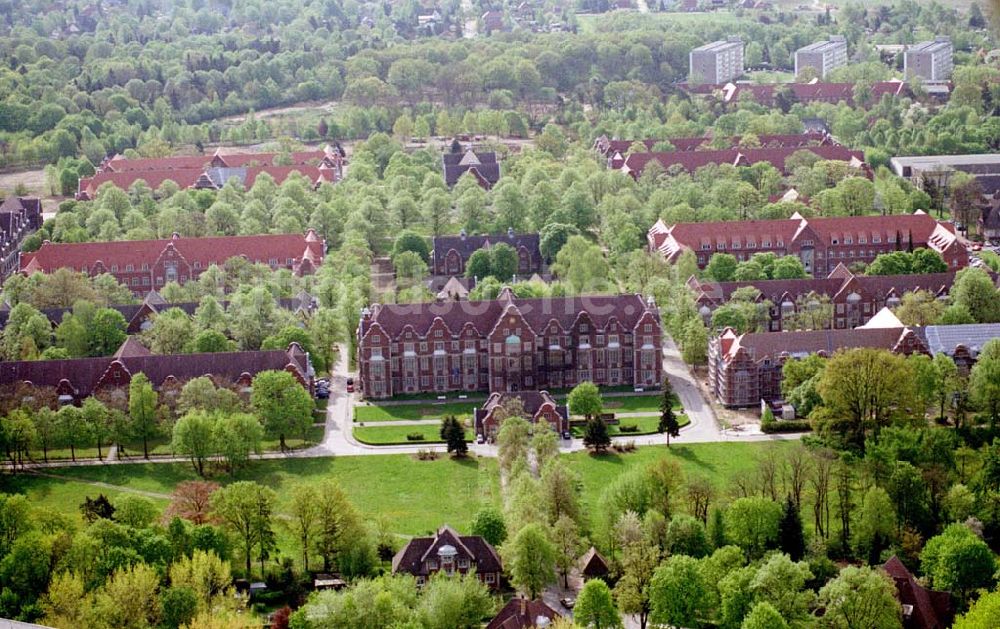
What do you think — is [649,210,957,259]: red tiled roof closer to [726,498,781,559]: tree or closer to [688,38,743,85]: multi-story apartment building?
[726,498,781,559]: tree

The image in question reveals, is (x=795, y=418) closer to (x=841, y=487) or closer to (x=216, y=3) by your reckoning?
(x=841, y=487)

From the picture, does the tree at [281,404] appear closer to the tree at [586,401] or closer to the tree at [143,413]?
the tree at [143,413]

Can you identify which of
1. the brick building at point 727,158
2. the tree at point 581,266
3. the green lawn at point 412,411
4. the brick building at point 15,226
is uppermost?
the brick building at point 727,158

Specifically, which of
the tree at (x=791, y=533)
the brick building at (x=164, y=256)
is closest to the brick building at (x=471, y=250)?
the brick building at (x=164, y=256)

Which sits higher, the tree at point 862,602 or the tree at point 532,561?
the tree at point 532,561

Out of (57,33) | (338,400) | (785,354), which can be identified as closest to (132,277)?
(338,400)

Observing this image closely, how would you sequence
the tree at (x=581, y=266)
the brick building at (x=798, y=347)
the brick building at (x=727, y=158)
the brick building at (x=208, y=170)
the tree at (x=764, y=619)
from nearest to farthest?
1. the tree at (x=764, y=619)
2. the brick building at (x=798, y=347)
3. the tree at (x=581, y=266)
4. the brick building at (x=208, y=170)
5. the brick building at (x=727, y=158)
